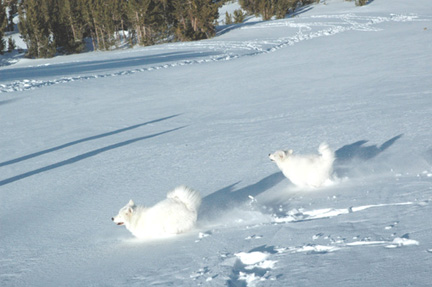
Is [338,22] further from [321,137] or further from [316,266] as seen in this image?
[316,266]

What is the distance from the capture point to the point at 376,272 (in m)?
3.04

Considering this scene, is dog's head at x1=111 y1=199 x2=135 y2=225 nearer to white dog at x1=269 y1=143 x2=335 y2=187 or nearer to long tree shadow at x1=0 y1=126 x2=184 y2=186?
white dog at x1=269 y1=143 x2=335 y2=187

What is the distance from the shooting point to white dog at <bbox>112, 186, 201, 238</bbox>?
4531 mm

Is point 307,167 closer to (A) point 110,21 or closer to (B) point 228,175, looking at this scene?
(B) point 228,175

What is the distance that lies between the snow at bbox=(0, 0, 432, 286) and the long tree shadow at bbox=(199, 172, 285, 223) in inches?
1.0

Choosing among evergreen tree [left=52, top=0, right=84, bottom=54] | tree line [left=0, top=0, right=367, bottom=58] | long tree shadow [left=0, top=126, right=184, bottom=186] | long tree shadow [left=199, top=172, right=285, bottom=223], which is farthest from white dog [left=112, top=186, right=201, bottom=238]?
evergreen tree [left=52, top=0, right=84, bottom=54]

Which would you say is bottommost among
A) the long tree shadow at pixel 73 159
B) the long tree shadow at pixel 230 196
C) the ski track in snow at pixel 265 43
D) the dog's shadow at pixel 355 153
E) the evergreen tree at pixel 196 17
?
the long tree shadow at pixel 230 196

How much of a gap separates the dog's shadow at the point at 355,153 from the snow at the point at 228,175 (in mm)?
42

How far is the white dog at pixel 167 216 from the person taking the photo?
4.53m

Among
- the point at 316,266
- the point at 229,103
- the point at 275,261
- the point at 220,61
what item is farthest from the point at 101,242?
the point at 220,61

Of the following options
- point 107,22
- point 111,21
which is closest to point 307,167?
point 107,22

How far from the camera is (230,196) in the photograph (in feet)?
18.5

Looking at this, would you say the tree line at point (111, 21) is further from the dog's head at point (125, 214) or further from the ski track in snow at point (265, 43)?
the dog's head at point (125, 214)

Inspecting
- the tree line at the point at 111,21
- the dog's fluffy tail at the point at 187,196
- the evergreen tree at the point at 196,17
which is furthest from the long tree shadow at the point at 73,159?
the tree line at the point at 111,21
